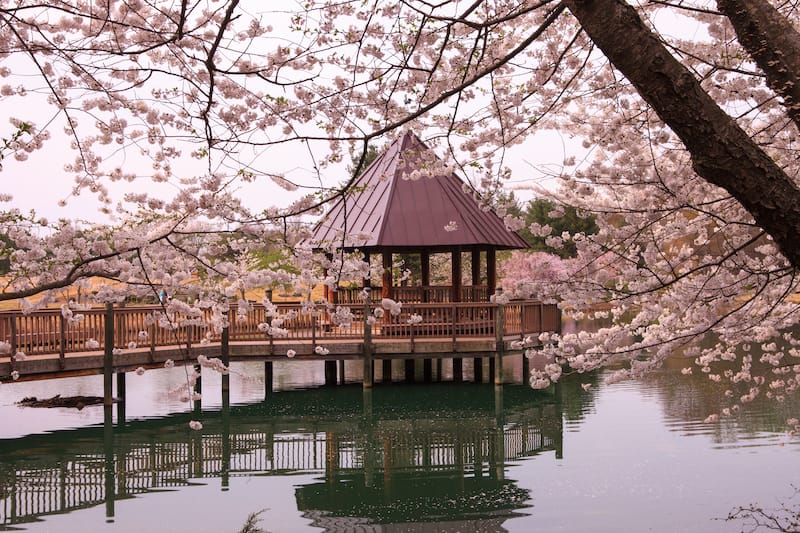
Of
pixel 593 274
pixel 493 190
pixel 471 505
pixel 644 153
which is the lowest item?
pixel 471 505

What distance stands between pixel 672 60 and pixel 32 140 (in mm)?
4804

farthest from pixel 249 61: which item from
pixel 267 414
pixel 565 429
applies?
pixel 267 414

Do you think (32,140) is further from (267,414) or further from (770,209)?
(267,414)

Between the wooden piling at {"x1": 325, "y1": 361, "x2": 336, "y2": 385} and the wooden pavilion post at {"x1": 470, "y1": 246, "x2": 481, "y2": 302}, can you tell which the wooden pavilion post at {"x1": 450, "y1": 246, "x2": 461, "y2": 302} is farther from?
the wooden piling at {"x1": 325, "y1": 361, "x2": 336, "y2": 385}

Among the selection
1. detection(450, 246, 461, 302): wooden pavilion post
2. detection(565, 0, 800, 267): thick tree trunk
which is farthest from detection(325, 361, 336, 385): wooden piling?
detection(565, 0, 800, 267): thick tree trunk

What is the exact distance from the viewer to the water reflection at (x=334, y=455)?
11.3 m

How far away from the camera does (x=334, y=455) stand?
1433 centimetres

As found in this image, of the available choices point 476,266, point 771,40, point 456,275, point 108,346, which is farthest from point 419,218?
point 771,40

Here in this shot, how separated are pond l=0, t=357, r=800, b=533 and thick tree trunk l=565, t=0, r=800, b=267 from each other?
257 inches

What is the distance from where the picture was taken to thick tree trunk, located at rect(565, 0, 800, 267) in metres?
3.76

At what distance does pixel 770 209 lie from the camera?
383 centimetres

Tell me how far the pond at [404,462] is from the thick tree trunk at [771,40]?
6.64 m

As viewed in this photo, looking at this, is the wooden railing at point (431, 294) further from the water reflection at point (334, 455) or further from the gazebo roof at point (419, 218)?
the water reflection at point (334, 455)

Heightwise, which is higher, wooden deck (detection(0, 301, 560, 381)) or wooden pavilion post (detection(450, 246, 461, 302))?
wooden pavilion post (detection(450, 246, 461, 302))
